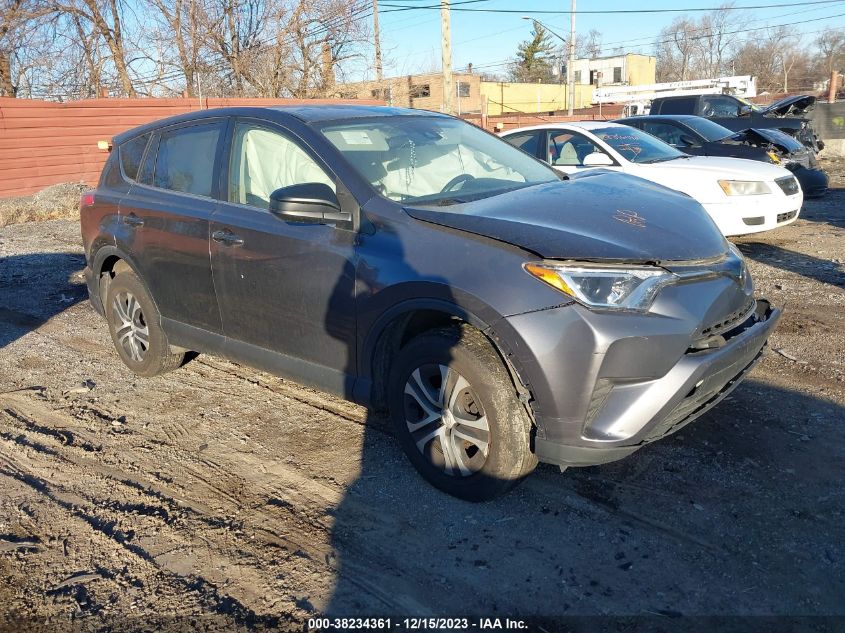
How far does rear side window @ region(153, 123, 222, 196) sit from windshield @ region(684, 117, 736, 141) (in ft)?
27.7

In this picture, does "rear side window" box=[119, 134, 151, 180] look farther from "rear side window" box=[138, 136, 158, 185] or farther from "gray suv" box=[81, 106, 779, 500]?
"gray suv" box=[81, 106, 779, 500]

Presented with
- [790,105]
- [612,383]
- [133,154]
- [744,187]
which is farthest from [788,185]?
[790,105]

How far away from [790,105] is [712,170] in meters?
9.31

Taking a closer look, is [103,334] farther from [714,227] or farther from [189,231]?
[714,227]

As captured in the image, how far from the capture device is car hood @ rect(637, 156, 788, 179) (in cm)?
783

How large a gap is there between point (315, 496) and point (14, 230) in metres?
12.2

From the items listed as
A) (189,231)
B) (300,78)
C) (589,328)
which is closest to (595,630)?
(589,328)

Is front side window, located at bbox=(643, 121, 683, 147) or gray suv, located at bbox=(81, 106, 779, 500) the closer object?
gray suv, located at bbox=(81, 106, 779, 500)

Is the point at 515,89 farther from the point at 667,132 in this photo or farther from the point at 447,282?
the point at 447,282

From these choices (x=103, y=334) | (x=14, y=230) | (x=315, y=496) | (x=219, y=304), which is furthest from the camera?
(x=14, y=230)

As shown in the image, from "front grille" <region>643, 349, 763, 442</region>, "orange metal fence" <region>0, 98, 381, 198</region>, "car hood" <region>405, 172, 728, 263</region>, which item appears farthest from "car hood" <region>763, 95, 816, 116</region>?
"front grille" <region>643, 349, 763, 442</region>

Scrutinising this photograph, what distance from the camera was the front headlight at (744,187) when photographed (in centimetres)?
774

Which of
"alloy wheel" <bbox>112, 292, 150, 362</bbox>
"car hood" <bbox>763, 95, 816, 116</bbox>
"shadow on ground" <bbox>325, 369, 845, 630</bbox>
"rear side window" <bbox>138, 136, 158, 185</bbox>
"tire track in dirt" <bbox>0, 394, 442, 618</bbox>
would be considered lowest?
"tire track in dirt" <bbox>0, 394, 442, 618</bbox>

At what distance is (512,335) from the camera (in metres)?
2.87
